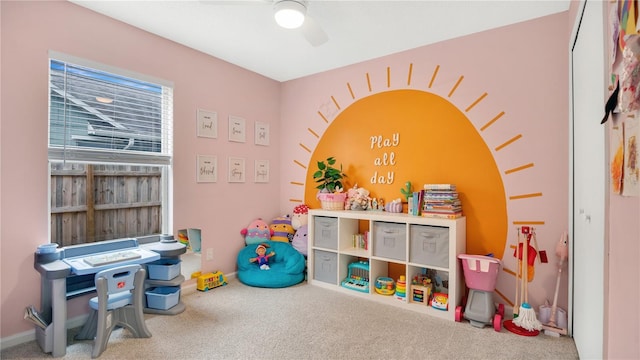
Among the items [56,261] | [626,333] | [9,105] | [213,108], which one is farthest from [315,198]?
[626,333]

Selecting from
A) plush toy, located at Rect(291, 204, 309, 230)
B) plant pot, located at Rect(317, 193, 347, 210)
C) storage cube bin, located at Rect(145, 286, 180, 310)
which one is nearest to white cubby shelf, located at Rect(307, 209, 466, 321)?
plant pot, located at Rect(317, 193, 347, 210)

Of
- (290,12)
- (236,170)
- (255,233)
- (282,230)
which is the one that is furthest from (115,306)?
(290,12)

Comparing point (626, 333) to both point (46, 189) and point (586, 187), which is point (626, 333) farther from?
point (46, 189)

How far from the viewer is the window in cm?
233

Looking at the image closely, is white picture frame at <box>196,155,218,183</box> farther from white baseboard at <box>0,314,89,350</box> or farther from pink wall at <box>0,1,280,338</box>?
white baseboard at <box>0,314,89,350</box>

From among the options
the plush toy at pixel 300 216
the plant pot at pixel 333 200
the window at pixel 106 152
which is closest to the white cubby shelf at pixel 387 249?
the plant pot at pixel 333 200

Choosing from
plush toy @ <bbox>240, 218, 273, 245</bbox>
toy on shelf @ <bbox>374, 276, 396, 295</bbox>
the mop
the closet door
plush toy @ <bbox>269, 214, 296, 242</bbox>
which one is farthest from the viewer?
plush toy @ <bbox>269, 214, 296, 242</bbox>

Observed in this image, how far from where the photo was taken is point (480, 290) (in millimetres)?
2439

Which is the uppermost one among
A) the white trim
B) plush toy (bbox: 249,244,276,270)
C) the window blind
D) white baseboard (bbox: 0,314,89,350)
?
the white trim

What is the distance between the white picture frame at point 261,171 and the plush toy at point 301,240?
76 centimetres

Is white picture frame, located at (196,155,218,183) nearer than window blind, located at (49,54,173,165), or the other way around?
window blind, located at (49,54,173,165)

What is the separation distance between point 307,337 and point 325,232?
3.95ft

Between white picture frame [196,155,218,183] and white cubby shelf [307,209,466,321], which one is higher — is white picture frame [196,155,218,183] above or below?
above

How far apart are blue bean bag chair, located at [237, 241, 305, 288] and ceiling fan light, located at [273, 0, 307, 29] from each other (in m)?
2.32
